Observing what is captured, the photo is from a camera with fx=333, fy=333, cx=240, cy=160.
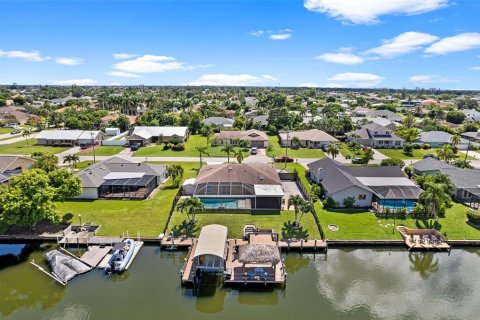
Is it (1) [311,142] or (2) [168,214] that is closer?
(2) [168,214]

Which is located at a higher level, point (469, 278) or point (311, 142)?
point (311, 142)

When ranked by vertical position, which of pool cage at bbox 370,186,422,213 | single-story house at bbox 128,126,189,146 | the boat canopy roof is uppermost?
single-story house at bbox 128,126,189,146

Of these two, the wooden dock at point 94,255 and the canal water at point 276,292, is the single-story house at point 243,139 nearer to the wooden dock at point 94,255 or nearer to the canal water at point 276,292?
the canal water at point 276,292

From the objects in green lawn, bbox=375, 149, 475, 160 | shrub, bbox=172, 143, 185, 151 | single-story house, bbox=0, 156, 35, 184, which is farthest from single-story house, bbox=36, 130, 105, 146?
green lawn, bbox=375, 149, 475, 160

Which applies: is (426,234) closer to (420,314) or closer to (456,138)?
(420,314)

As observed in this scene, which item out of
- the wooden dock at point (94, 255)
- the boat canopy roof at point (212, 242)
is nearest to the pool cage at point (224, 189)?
the boat canopy roof at point (212, 242)

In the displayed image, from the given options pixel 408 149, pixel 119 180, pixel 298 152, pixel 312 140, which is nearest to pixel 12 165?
pixel 119 180

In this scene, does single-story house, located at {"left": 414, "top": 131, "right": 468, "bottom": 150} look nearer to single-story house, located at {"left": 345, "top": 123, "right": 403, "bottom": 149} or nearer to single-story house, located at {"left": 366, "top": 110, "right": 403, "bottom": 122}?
single-story house, located at {"left": 345, "top": 123, "right": 403, "bottom": 149}

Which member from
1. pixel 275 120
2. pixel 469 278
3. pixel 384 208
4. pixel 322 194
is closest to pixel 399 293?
pixel 469 278
